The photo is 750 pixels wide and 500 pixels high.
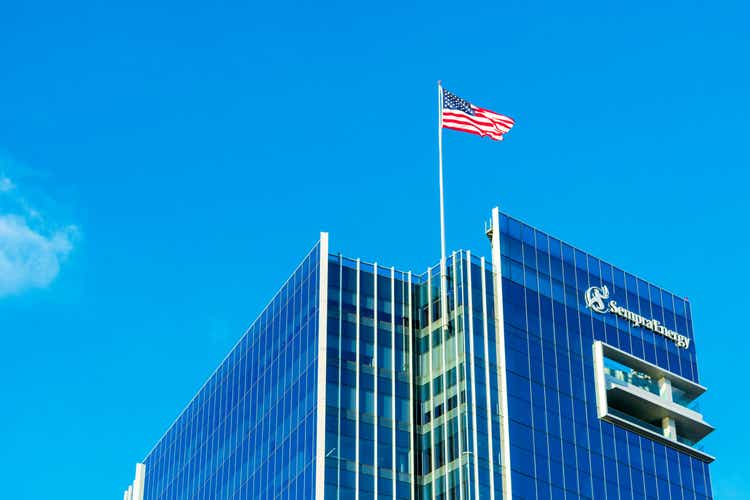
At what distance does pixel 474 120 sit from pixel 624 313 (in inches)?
733

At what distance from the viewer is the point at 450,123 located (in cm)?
11619

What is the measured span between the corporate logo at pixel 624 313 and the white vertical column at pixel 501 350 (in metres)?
8.72

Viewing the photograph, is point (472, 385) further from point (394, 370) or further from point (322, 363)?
point (322, 363)

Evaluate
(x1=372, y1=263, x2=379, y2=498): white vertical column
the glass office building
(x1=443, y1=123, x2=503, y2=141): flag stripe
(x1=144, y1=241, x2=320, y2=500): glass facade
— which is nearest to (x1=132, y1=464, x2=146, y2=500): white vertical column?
(x1=144, y1=241, x2=320, y2=500): glass facade

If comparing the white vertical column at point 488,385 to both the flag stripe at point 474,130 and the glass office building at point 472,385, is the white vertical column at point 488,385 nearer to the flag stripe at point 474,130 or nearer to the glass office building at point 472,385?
the glass office building at point 472,385

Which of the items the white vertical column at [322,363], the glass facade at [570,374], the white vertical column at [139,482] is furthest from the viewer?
the white vertical column at [139,482]

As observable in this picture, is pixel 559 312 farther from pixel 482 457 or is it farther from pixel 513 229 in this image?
pixel 482 457

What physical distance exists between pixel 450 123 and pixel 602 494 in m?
28.5

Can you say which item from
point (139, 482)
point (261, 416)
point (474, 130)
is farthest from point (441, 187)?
point (139, 482)

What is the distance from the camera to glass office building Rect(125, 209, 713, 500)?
349ft

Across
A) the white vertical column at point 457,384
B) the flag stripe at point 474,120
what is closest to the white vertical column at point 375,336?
the white vertical column at point 457,384

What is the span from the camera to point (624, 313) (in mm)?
120312

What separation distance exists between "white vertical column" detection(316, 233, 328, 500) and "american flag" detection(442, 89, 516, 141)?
1299cm

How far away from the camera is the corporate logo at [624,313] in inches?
4670
